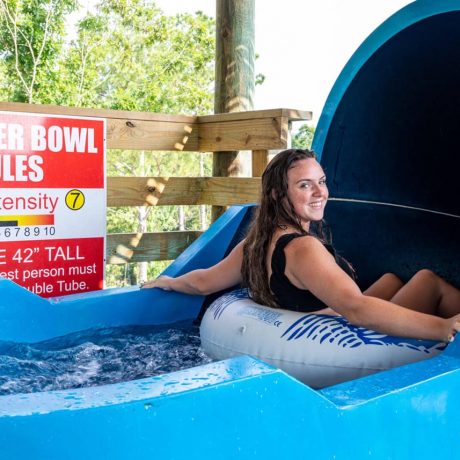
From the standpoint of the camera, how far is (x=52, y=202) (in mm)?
3588

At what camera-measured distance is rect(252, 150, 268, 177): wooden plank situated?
3.99 meters

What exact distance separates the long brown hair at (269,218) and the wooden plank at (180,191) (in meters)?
1.36

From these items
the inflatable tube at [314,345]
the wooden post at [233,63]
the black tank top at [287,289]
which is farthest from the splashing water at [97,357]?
the wooden post at [233,63]

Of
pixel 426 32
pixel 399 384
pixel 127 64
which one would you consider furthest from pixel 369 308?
pixel 127 64

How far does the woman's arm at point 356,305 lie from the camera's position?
2031 mm

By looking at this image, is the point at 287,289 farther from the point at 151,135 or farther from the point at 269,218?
the point at 151,135

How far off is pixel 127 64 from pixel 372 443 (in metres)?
24.9

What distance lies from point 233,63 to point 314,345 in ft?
8.47

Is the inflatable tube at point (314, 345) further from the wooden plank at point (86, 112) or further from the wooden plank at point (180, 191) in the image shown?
the wooden plank at point (86, 112)

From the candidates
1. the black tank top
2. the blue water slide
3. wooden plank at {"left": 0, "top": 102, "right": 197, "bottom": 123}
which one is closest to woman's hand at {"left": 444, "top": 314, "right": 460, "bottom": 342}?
the blue water slide

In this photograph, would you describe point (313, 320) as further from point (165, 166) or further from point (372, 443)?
point (165, 166)

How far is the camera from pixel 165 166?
88.9 ft

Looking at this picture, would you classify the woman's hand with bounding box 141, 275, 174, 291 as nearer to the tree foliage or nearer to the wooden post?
the wooden post

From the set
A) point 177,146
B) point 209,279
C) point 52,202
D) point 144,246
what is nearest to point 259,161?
point 177,146
